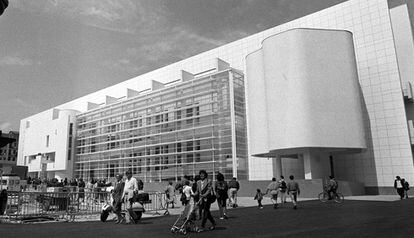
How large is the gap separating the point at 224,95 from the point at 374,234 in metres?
28.8

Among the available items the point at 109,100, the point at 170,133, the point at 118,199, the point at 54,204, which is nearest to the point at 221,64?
the point at 170,133

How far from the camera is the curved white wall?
26562mm

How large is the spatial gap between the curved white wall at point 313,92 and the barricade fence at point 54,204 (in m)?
14.8

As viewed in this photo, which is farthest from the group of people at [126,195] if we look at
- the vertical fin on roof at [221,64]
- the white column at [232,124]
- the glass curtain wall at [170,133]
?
the vertical fin on roof at [221,64]

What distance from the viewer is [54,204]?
605 inches

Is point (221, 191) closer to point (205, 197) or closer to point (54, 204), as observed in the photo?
point (205, 197)

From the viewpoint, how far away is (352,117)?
27109 millimetres

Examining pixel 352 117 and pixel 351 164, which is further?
pixel 351 164

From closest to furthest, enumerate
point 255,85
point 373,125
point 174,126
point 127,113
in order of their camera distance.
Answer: point 373,125, point 255,85, point 174,126, point 127,113

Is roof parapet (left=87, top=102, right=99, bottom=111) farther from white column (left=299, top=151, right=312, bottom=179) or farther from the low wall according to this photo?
white column (left=299, top=151, right=312, bottom=179)

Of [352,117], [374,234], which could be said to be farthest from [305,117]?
[374,234]

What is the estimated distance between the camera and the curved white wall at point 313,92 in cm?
2656

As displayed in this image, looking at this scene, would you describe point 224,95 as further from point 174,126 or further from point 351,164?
point 351,164

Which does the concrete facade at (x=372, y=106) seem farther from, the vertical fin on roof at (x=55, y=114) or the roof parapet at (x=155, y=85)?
the vertical fin on roof at (x=55, y=114)
